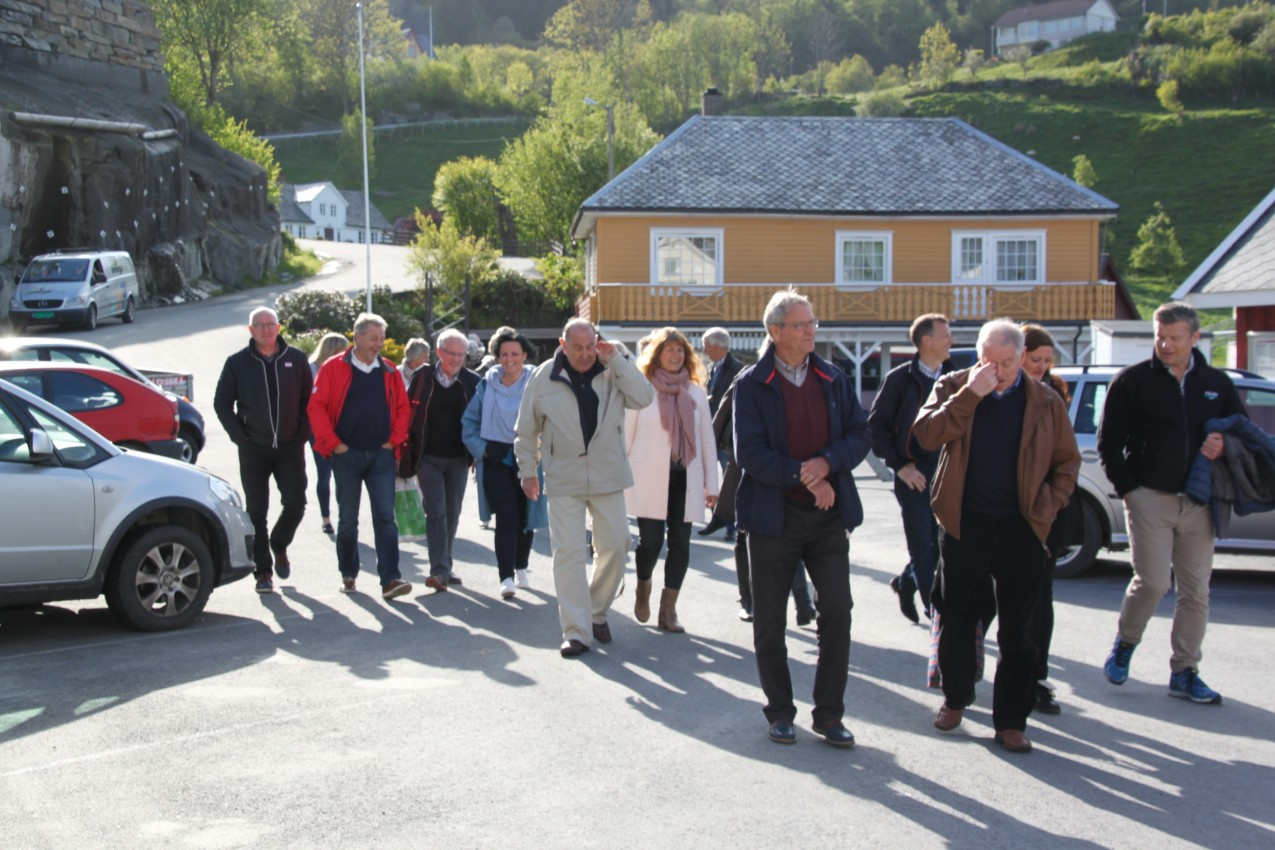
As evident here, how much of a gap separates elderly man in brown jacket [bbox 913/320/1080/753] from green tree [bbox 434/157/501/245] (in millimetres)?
66429

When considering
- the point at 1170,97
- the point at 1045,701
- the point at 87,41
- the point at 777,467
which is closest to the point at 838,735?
Answer: the point at 777,467

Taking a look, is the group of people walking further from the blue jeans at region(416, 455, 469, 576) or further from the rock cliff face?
the rock cliff face

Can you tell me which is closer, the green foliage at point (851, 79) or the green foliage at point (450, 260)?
the green foliage at point (450, 260)

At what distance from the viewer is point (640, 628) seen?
334 inches

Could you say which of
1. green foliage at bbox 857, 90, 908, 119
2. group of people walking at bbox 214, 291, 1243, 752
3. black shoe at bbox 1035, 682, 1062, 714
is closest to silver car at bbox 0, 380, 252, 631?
group of people walking at bbox 214, 291, 1243, 752

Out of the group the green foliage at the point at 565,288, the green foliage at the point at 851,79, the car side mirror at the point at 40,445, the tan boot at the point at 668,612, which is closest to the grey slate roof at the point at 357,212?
the green foliage at the point at 851,79

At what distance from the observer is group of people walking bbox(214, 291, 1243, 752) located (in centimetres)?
579

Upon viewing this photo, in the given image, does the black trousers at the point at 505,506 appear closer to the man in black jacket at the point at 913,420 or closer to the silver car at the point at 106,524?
the silver car at the point at 106,524

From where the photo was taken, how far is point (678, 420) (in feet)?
27.4

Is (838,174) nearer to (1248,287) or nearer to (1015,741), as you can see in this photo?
(1248,287)

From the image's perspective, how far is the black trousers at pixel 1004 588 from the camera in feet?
19.0

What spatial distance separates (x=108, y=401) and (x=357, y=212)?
92.2 metres

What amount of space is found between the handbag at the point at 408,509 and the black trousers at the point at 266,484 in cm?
70

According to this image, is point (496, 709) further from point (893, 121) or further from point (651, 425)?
point (893, 121)
